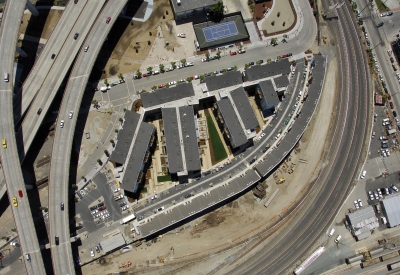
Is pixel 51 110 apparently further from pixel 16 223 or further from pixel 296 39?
pixel 296 39

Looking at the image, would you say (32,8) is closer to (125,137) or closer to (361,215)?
(125,137)

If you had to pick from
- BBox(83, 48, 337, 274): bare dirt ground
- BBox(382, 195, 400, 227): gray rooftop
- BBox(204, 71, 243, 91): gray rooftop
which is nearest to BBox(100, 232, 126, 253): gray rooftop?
BBox(83, 48, 337, 274): bare dirt ground

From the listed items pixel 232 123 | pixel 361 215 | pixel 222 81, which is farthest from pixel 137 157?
pixel 361 215

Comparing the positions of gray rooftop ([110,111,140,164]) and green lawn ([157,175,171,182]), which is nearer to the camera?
gray rooftop ([110,111,140,164])

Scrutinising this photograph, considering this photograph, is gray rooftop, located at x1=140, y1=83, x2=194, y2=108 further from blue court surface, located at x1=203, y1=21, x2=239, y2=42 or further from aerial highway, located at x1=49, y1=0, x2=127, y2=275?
blue court surface, located at x1=203, y1=21, x2=239, y2=42

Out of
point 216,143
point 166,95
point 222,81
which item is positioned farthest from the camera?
point 222,81

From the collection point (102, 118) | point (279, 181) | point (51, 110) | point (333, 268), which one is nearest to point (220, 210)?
point (279, 181)
